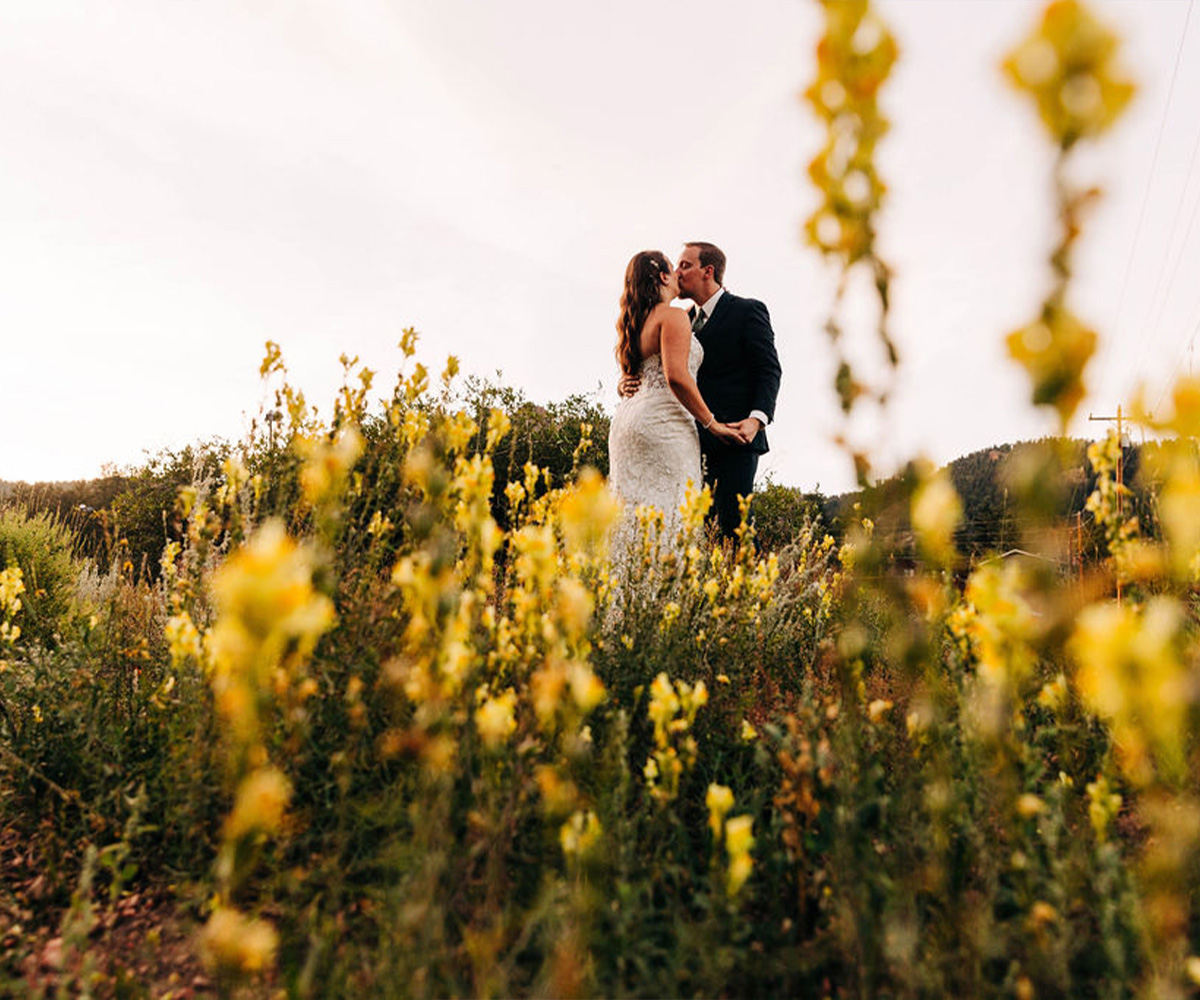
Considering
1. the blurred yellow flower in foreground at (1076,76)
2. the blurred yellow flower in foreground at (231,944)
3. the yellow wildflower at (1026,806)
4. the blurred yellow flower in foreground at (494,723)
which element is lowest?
the blurred yellow flower in foreground at (231,944)

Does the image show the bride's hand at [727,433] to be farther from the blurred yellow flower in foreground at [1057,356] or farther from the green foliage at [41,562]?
the green foliage at [41,562]

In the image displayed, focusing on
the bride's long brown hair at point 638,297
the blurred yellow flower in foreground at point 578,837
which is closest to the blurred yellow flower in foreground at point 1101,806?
the blurred yellow flower in foreground at point 578,837

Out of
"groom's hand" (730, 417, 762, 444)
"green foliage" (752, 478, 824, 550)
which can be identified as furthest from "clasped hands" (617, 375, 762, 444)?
"green foliage" (752, 478, 824, 550)

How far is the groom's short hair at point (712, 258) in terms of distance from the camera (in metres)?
5.31

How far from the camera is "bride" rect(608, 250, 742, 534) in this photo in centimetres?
444

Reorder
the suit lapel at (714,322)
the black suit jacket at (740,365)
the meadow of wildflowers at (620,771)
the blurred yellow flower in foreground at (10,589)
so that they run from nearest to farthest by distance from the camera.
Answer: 1. the meadow of wildflowers at (620,771)
2. the blurred yellow flower in foreground at (10,589)
3. the black suit jacket at (740,365)
4. the suit lapel at (714,322)

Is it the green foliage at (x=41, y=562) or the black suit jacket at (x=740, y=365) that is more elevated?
the black suit jacket at (x=740, y=365)

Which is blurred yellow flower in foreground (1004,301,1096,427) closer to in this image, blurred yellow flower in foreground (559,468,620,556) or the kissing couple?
blurred yellow flower in foreground (559,468,620,556)

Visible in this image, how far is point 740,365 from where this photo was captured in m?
5.01

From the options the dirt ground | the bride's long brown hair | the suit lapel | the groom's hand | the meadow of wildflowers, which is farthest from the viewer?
the suit lapel

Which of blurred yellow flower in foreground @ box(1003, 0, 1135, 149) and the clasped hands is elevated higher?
the clasped hands

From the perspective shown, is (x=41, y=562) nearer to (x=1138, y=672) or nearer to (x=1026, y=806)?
(x=1026, y=806)

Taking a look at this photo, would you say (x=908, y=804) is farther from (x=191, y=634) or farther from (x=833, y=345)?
(x=191, y=634)

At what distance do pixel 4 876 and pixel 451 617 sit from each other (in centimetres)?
161
